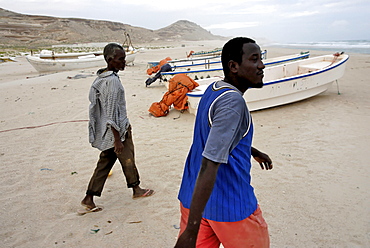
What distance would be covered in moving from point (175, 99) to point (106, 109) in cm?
421

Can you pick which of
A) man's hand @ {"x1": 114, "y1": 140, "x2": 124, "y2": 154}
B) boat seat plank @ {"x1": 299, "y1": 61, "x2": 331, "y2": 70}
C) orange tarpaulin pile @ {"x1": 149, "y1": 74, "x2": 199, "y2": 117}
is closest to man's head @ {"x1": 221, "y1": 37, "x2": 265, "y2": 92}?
man's hand @ {"x1": 114, "y1": 140, "x2": 124, "y2": 154}

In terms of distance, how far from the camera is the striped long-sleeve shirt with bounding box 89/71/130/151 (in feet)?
9.60

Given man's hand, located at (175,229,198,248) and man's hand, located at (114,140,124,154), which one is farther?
man's hand, located at (114,140,124,154)

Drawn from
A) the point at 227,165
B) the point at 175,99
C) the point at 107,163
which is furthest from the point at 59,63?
the point at 227,165

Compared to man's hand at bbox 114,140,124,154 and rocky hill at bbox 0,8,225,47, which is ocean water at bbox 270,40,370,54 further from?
rocky hill at bbox 0,8,225,47

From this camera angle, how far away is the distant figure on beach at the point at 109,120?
9.64ft

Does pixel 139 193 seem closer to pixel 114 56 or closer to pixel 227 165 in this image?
pixel 114 56

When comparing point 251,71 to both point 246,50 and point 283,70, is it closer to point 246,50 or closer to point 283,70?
point 246,50

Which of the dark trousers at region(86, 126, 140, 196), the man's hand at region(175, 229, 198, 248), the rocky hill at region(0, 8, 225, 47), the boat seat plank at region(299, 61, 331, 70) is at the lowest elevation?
the dark trousers at region(86, 126, 140, 196)

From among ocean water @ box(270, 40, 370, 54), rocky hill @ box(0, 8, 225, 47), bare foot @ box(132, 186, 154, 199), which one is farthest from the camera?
rocky hill @ box(0, 8, 225, 47)

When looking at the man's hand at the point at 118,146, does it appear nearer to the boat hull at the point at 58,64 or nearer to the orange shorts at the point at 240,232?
the orange shorts at the point at 240,232

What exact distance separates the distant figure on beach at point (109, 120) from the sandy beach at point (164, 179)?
0.50 m

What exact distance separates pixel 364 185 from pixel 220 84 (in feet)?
10.4

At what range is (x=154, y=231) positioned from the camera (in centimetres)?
290
